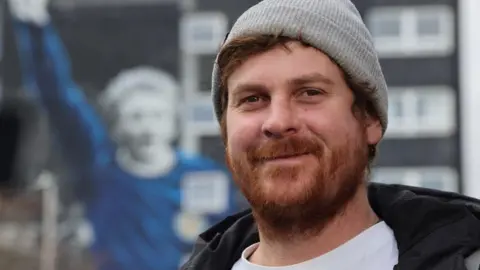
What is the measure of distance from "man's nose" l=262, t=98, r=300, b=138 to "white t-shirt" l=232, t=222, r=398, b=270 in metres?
0.15

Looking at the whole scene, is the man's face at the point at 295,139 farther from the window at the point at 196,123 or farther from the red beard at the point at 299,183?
the window at the point at 196,123

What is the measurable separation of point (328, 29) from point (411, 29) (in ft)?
11.9

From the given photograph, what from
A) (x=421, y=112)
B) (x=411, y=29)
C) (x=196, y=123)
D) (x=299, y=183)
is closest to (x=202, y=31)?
(x=196, y=123)

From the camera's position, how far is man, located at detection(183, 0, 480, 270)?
33.3 inches

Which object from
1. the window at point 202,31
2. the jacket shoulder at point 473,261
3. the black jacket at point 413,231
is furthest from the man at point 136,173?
the jacket shoulder at point 473,261

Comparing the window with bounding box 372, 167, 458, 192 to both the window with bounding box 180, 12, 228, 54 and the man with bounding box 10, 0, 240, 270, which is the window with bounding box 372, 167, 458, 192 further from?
the window with bounding box 180, 12, 228, 54

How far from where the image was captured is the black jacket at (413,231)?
0.84 m

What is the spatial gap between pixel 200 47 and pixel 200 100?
30 centimetres

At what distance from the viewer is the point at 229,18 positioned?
14.3ft

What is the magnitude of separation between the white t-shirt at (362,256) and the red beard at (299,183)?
1.4 inches

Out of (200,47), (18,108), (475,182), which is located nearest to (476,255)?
(475,182)

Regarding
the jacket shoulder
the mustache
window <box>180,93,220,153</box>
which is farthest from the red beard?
window <box>180,93,220,153</box>

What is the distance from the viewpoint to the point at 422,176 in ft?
13.8

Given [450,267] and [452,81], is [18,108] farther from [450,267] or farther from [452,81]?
[450,267]
